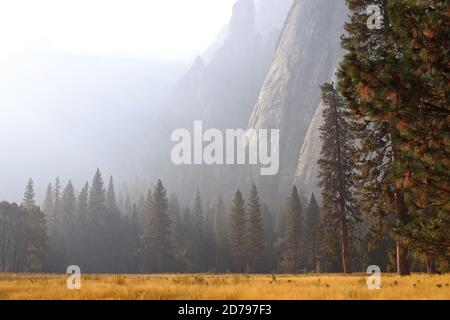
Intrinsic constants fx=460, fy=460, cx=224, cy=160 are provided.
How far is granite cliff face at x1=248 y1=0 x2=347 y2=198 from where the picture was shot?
163 meters

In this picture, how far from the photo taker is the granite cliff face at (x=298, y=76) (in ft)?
534

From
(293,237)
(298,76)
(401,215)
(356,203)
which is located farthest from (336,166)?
(298,76)

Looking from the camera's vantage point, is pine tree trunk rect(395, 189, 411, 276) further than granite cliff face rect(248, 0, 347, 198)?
No

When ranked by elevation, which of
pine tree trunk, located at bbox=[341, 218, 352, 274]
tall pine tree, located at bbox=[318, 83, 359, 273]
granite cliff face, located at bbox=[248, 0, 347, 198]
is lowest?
pine tree trunk, located at bbox=[341, 218, 352, 274]

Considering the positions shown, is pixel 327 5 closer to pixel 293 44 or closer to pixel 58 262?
pixel 293 44

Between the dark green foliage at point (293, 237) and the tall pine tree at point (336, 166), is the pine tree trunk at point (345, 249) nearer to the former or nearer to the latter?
the tall pine tree at point (336, 166)

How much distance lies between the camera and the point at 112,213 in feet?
303

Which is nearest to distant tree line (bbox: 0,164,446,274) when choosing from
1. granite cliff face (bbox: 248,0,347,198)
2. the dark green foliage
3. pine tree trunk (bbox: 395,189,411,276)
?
the dark green foliage

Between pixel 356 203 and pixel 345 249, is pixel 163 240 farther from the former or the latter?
pixel 345 249

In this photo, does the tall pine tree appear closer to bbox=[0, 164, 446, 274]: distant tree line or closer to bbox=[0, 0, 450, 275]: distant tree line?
bbox=[0, 0, 450, 275]: distant tree line

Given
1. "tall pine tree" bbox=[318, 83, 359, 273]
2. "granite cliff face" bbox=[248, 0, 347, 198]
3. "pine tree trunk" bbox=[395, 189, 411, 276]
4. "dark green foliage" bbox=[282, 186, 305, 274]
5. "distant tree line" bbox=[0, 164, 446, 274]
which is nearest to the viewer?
"pine tree trunk" bbox=[395, 189, 411, 276]

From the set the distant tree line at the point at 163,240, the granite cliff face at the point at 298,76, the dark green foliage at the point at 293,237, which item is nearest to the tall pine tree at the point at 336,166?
the distant tree line at the point at 163,240

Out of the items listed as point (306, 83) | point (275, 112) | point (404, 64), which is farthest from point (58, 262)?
point (306, 83)

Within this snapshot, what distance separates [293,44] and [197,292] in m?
178
